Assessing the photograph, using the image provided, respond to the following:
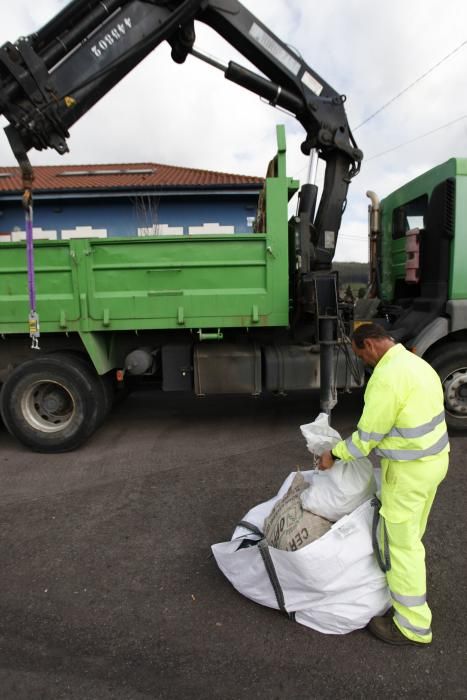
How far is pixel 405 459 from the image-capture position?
2041 mm

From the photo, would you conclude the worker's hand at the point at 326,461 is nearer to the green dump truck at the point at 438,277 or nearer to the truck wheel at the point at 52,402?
the green dump truck at the point at 438,277

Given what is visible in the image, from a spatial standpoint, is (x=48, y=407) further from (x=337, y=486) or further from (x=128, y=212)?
(x=128, y=212)

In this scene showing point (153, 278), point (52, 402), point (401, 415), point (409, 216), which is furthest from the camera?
point (409, 216)

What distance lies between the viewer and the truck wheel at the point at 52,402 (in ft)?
14.9

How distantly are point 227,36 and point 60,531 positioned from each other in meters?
4.71

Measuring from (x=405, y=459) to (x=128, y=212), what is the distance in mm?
13218

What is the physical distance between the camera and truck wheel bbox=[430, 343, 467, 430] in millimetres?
4746

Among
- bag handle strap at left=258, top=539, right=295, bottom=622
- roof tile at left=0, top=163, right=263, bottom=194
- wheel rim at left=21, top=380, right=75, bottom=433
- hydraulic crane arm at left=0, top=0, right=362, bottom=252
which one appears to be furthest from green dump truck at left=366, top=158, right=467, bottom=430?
roof tile at left=0, top=163, right=263, bottom=194

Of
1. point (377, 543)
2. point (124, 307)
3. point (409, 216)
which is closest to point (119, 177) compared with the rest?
point (409, 216)

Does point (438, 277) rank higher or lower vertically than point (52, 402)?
higher

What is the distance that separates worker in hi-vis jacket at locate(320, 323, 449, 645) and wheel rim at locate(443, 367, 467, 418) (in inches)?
115

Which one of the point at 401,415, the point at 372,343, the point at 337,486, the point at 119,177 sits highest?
the point at 119,177

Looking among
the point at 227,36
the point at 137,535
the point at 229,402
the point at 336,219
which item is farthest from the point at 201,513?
the point at 227,36

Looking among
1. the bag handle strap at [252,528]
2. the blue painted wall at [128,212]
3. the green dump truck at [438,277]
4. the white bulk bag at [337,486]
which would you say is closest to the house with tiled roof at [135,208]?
the blue painted wall at [128,212]
